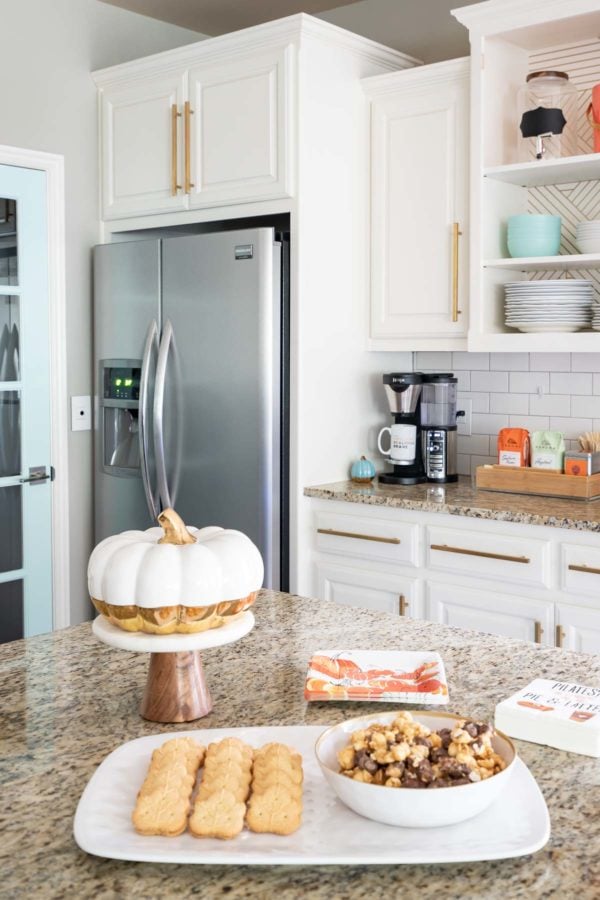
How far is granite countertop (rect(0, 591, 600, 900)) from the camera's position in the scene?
948 millimetres

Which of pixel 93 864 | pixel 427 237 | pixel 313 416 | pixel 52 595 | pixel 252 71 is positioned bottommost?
pixel 52 595

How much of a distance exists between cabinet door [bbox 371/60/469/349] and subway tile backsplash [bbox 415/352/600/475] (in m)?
0.33

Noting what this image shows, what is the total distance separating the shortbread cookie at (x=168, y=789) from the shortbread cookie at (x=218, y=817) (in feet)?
0.06

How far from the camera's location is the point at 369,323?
3662 millimetres

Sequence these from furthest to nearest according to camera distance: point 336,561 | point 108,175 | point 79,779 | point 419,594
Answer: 1. point 108,175
2. point 336,561
3. point 419,594
4. point 79,779

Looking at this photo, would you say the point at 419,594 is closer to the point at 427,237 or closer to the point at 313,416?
the point at 313,416

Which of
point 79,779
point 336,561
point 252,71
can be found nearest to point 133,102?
point 252,71

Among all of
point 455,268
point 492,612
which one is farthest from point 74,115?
point 492,612

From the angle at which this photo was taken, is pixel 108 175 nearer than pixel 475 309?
No

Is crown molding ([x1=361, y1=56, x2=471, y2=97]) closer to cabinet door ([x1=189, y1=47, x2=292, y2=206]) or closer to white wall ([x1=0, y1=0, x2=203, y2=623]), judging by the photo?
cabinet door ([x1=189, y1=47, x2=292, y2=206])

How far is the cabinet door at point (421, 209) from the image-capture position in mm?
3375

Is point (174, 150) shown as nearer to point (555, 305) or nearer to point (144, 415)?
point (144, 415)

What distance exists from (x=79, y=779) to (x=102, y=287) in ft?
9.50

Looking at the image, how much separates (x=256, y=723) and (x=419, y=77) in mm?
2717
